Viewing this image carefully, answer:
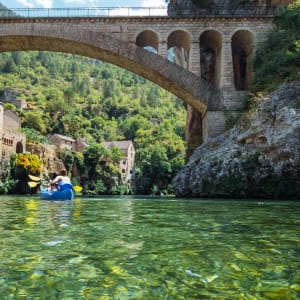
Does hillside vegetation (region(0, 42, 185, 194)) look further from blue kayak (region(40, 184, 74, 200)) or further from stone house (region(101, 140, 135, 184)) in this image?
blue kayak (region(40, 184, 74, 200))

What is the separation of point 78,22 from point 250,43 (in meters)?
10.3

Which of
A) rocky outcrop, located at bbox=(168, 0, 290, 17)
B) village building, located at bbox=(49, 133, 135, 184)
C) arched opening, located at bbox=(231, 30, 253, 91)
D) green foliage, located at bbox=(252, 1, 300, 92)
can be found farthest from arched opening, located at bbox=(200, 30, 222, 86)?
village building, located at bbox=(49, 133, 135, 184)

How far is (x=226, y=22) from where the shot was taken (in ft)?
72.1

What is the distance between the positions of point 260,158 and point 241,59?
430 inches

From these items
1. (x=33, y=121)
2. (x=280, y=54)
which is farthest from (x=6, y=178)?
(x=33, y=121)

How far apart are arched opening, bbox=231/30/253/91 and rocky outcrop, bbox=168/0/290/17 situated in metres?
2.60

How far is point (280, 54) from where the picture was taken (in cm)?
1886

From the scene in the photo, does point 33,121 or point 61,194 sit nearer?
point 61,194

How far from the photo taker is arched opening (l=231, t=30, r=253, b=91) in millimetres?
22986

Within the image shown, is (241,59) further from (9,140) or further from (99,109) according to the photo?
(99,109)

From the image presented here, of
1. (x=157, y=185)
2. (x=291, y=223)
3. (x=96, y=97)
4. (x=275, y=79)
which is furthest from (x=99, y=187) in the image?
(x=96, y=97)

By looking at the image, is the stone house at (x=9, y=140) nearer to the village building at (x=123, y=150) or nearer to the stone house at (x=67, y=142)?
the stone house at (x=67, y=142)

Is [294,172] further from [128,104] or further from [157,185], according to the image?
[128,104]

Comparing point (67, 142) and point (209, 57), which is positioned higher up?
point (209, 57)
